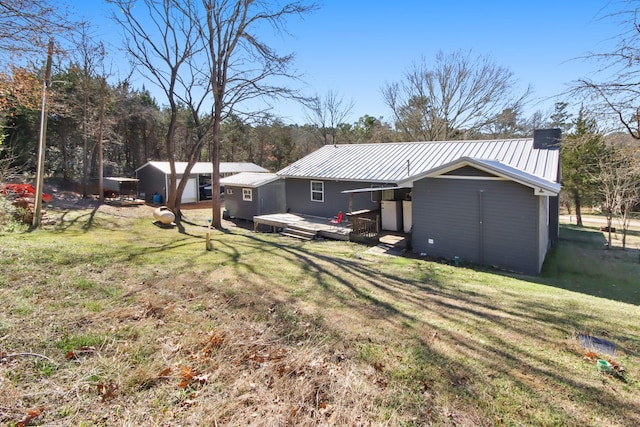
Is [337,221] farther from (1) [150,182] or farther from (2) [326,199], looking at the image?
(1) [150,182]

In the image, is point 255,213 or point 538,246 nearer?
point 538,246

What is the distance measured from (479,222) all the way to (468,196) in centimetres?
91

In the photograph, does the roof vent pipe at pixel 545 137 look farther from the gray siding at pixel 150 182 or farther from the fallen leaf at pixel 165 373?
the gray siding at pixel 150 182

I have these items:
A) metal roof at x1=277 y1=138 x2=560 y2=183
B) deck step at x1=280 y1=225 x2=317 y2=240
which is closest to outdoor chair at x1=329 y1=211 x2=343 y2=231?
deck step at x1=280 y1=225 x2=317 y2=240

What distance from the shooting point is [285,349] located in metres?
3.86

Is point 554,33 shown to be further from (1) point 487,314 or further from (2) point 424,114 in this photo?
(2) point 424,114

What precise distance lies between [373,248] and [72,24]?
408 inches

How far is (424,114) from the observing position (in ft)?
94.4

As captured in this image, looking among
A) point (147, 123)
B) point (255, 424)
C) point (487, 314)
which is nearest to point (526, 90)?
point (487, 314)

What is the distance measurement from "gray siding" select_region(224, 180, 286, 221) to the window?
130 inches

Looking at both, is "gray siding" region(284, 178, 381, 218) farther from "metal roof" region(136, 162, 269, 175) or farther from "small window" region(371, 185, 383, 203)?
"metal roof" region(136, 162, 269, 175)

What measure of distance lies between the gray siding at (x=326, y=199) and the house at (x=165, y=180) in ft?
32.7

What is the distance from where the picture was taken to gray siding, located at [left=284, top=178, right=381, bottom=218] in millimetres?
15789

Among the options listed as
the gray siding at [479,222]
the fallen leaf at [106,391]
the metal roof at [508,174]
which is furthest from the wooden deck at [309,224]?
the fallen leaf at [106,391]
